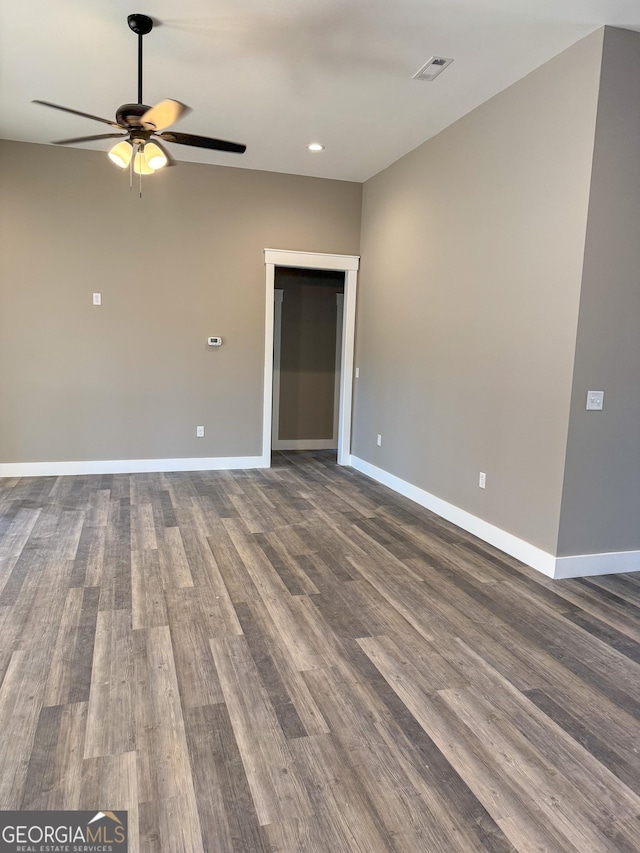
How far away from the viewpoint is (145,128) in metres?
3.11

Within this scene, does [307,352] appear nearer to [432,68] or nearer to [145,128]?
[432,68]

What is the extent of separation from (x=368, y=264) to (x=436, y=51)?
2.79m

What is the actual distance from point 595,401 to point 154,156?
3.02 meters

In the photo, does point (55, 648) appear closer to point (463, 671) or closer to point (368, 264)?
point (463, 671)

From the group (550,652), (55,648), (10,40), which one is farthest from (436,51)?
(55,648)

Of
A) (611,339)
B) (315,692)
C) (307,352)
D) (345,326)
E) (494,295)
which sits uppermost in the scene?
(494,295)

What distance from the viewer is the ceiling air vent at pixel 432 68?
11.1ft

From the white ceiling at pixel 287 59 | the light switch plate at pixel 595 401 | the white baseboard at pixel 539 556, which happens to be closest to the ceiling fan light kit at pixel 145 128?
the white ceiling at pixel 287 59

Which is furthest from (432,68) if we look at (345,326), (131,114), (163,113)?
(345,326)

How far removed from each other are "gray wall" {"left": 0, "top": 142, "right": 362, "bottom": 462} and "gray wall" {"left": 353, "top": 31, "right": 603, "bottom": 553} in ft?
4.53

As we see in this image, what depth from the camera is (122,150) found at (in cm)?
358

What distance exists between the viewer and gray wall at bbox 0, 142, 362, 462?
525cm

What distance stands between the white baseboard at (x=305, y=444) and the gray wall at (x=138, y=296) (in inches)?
51.5

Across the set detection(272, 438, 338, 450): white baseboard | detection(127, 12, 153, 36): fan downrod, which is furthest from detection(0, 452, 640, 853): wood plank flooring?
detection(272, 438, 338, 450): white baseboard
